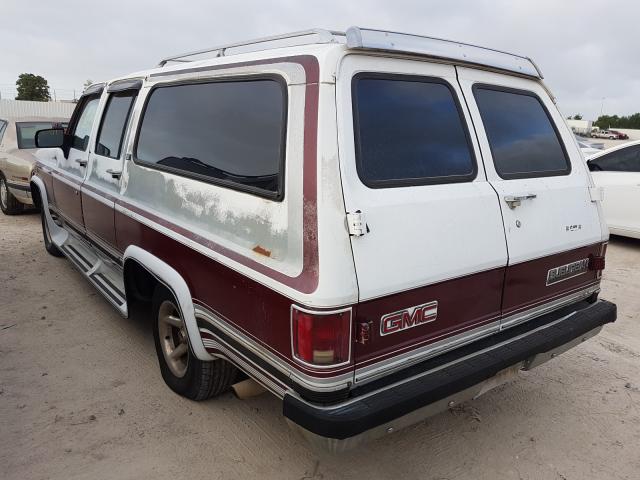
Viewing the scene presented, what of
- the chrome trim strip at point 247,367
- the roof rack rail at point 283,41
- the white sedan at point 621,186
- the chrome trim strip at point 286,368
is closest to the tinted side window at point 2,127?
the roof rack rail at point 283,41

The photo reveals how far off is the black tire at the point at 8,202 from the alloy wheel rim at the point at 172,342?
20.4ft

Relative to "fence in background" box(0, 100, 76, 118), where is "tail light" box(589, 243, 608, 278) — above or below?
below

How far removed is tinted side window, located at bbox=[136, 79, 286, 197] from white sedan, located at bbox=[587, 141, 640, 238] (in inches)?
245

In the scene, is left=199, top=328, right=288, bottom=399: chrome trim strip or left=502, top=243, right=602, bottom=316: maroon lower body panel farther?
left=502, top=243, right=602, bottom=316: maroon lower body panel

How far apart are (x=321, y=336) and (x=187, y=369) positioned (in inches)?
55.2

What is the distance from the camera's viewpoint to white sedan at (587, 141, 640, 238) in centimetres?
688

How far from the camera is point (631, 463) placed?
2.69m

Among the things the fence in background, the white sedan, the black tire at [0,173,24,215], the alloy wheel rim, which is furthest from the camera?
the fence in background

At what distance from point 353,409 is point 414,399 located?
0.29 meters

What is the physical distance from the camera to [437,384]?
7.23 ft

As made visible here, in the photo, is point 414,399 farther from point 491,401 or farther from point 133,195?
point 133,195

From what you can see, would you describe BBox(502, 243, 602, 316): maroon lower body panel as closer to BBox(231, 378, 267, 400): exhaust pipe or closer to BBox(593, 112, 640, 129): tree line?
BBox(231, 378, 267, 400): exhaust pipe

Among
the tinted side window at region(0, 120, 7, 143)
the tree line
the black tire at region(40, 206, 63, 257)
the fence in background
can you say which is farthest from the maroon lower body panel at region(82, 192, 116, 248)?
the tree line

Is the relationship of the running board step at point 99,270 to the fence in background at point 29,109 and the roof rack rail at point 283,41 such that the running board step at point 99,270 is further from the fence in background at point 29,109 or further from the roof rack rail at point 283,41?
the fence in background at point 29,109
